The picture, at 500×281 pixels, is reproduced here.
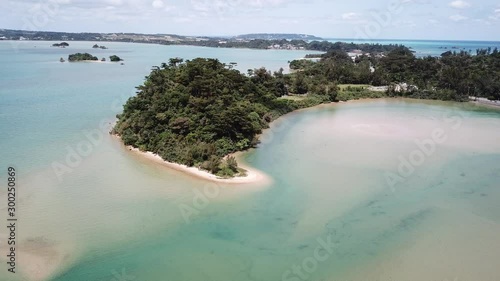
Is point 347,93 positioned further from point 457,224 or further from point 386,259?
Result: point 386,259

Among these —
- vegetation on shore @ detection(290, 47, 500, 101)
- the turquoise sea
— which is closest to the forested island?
vegetation on shore @ detection(290, 47, 500, 101)

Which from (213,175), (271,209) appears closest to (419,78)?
(213,175)

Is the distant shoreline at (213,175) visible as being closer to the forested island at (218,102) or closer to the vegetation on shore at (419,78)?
the forested island at (218,102)

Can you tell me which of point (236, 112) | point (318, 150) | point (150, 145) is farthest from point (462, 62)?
point (150, 145)

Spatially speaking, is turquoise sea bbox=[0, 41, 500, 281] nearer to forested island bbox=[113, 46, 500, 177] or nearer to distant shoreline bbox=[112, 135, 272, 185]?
distant shoreline bbox=[112, 135, 272, 185]

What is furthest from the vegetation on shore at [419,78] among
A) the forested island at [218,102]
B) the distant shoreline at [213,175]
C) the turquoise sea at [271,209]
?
the distant shoreline at [213,175]
